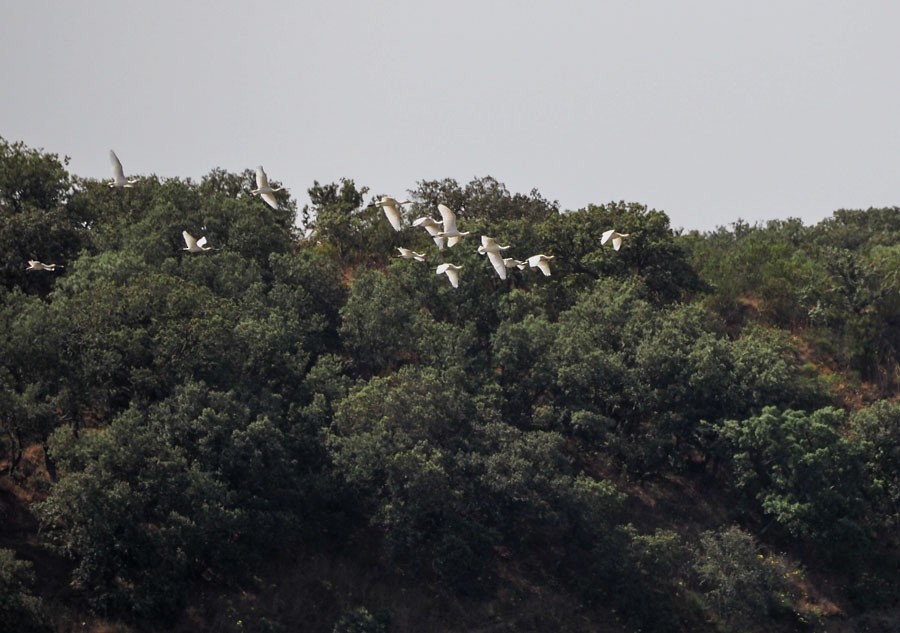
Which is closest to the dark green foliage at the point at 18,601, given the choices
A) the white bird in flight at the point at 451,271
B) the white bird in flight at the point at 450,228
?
the white bird in flight at the point at 450,228

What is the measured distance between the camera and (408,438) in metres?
42.6

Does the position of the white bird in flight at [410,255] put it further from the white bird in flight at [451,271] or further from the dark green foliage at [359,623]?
the dark green foliage at [359,623]

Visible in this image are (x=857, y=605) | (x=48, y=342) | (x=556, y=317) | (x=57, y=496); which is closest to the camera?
(x=57, y=496)

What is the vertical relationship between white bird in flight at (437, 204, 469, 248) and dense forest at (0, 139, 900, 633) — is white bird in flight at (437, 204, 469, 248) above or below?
above

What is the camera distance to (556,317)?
51656mm

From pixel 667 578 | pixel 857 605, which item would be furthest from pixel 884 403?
pixel 667 578

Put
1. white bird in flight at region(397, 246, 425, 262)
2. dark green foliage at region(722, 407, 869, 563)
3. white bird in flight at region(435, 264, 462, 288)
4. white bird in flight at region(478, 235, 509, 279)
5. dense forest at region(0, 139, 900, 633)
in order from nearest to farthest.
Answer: dense forest at region(0, 139, 900, 633), white bird in flight at region(478, 235, 509, 279), white bird in flight at region(435, 264, 462, 288), dark green foliage at region(722, 407, 869, 563), white bird in flight at region(397, 246, 425, 262)

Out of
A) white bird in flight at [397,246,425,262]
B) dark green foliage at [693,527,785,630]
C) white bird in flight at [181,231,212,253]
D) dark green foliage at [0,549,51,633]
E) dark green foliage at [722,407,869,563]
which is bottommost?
dark green foliage at [0,549,51,633]

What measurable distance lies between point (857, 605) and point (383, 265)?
68.4 feet

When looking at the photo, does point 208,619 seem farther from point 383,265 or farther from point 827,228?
point 827,228

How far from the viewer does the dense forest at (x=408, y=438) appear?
40.0m

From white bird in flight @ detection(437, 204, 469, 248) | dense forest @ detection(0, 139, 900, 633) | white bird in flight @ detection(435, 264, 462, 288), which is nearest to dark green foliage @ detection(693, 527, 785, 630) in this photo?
dense forest @ detection(0, 139, 900, 633)

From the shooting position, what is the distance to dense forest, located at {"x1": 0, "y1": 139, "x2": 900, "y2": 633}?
3997 centimetres

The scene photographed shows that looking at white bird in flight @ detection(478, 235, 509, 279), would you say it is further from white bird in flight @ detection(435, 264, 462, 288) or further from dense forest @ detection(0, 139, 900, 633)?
dense forest @ detection(0, 139, 900, 633)
